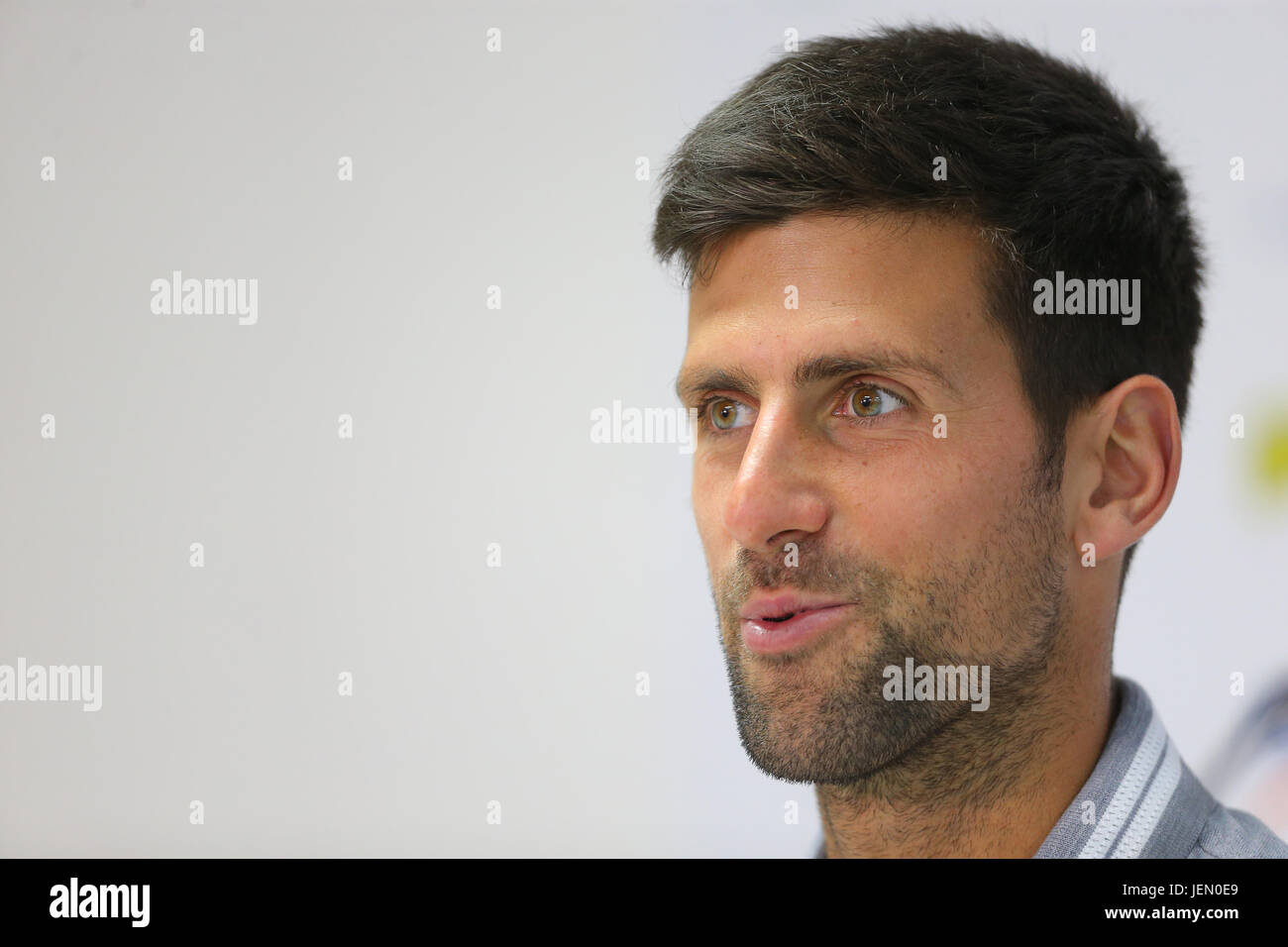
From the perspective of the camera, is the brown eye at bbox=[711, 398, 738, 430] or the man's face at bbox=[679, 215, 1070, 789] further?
the brown eye at bbox=[711, 398, 738, 430]

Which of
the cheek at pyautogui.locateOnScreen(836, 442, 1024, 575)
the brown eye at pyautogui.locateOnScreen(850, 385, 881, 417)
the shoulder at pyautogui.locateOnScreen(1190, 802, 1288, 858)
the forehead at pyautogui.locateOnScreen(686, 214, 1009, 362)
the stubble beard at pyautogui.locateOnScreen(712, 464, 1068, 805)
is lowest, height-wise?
the shoulder at pyautogui.locateOnScreen(1190, 802, 1288, 858)

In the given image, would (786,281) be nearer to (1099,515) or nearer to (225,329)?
(1099,515)

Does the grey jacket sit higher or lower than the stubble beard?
lower

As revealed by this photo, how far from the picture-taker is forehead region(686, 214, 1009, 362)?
2002mm

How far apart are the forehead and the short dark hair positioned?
0.10ft

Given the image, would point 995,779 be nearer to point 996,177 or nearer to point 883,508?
point 883,508

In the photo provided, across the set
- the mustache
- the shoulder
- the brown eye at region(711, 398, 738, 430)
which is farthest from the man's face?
the shoulder

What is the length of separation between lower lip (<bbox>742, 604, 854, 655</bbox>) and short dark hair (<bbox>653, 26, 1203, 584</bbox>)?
18.5 inches

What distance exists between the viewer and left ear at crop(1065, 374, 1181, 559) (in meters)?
2.05

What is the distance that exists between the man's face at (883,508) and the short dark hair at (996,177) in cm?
6

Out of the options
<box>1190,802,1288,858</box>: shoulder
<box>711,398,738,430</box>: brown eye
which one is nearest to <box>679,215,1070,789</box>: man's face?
<box>711,398,738,430</box>: brown eye

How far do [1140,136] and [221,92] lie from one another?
96.5 inches

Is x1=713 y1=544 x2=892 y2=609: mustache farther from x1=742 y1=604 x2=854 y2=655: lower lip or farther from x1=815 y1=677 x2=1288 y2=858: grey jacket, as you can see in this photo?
x1=815 y1=677 x2=1288 y2=858: grey jacket

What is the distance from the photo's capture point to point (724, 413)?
2.22 metres
